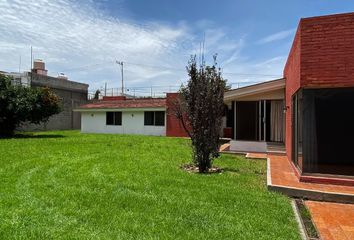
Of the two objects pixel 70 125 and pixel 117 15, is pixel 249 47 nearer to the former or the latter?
pixel 117 15

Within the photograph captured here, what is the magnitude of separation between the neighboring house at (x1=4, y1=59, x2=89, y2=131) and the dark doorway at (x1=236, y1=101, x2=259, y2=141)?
876 inches

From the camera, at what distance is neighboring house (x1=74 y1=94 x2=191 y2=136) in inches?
1140

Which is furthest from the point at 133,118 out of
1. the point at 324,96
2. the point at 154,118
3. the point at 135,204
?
the point at 135,204

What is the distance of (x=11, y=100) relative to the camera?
22641 mm

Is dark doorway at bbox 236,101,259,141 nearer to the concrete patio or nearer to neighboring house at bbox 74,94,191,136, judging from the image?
the concrete patio

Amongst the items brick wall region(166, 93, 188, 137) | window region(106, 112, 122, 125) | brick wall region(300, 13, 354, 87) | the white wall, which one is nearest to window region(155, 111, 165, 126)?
the white wall

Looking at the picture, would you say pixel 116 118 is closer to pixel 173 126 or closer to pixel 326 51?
pixel 173 126

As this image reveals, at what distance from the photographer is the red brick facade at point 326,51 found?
852 centimetres

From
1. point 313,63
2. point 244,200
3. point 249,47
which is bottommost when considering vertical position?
point 244,200

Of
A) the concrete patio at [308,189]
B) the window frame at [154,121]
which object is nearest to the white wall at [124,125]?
the window frame at [154,121]

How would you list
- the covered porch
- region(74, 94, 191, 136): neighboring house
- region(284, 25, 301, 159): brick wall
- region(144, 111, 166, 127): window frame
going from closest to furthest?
region(284, 25, 301, 159): brick wall
the covered porch
region(74, 94, 191, 136): neighboring house
region(144, 111, 166, 127): window frame

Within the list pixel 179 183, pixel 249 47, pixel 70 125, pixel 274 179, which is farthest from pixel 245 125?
pixel 70 125

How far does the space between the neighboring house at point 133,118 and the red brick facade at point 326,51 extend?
18.8m

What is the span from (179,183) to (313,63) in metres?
4.58
